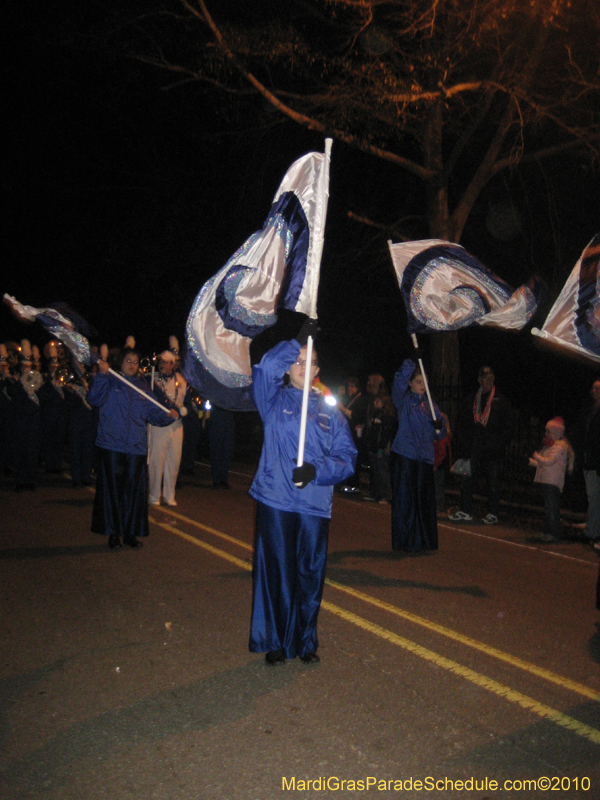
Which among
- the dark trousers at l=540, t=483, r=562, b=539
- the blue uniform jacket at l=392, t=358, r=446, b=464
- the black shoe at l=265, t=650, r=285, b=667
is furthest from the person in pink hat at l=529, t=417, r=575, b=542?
the black shoe at l=265, t=650, r=285, b=667

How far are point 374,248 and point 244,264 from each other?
45.9 feet

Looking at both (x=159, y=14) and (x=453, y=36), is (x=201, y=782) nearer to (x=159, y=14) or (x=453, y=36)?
(x=453, y=36)

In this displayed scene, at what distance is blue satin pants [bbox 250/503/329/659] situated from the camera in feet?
16.3

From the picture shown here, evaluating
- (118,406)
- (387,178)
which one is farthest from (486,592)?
(387,178)

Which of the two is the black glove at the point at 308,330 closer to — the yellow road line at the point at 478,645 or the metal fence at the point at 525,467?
the yellow road line at the point at 478,645

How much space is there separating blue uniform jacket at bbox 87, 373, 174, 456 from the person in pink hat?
4946mm

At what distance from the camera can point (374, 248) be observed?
19406 millimetres

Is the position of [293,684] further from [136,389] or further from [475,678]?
[136,389]

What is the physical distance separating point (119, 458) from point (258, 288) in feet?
11.0

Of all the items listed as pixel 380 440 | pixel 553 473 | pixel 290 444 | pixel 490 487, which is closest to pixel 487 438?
pixel 490 487

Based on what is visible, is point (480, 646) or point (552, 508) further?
point (552, 508)

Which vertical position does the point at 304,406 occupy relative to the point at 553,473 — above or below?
above

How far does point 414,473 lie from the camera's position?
28.8 feet

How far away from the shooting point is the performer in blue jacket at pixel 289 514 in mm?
4953
